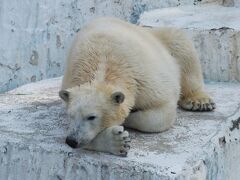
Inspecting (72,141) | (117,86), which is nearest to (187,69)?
(117,86)

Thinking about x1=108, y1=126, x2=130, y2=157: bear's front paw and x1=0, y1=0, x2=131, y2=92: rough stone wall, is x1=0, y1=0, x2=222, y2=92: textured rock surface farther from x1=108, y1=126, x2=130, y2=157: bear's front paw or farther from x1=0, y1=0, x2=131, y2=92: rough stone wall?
x1=108, y1=126, x2=130, y2=157: bear's front paw

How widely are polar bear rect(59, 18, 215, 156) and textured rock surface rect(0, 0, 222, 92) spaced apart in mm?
1493

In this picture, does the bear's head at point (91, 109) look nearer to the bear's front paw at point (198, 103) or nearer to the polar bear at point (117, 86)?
the polar bear at point (117, 86)

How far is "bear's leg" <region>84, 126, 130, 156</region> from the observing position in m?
3.16

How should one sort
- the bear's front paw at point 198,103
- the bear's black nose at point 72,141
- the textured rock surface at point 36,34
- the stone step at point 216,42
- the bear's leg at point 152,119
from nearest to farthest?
the bear's black nose at point 72,141, the bear's leg at point 152,119, the bear's front paw at point 198,103, the textured rock surface at point 36,34, the stone step at point 216,42

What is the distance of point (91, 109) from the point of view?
3.13 meters

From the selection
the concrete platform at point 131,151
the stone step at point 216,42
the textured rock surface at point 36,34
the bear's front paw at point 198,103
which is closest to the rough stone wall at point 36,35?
the textured rock surface at point 36,34

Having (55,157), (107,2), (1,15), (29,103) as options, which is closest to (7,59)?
(1,15)

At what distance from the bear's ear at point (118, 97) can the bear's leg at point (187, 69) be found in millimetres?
1179

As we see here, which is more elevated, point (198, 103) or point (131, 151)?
point (198, 103)

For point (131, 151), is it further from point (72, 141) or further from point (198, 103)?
point (198, 103)

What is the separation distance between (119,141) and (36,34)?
2636mm

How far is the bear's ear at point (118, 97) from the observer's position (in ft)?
10.4

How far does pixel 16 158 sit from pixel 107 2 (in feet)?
10.7
